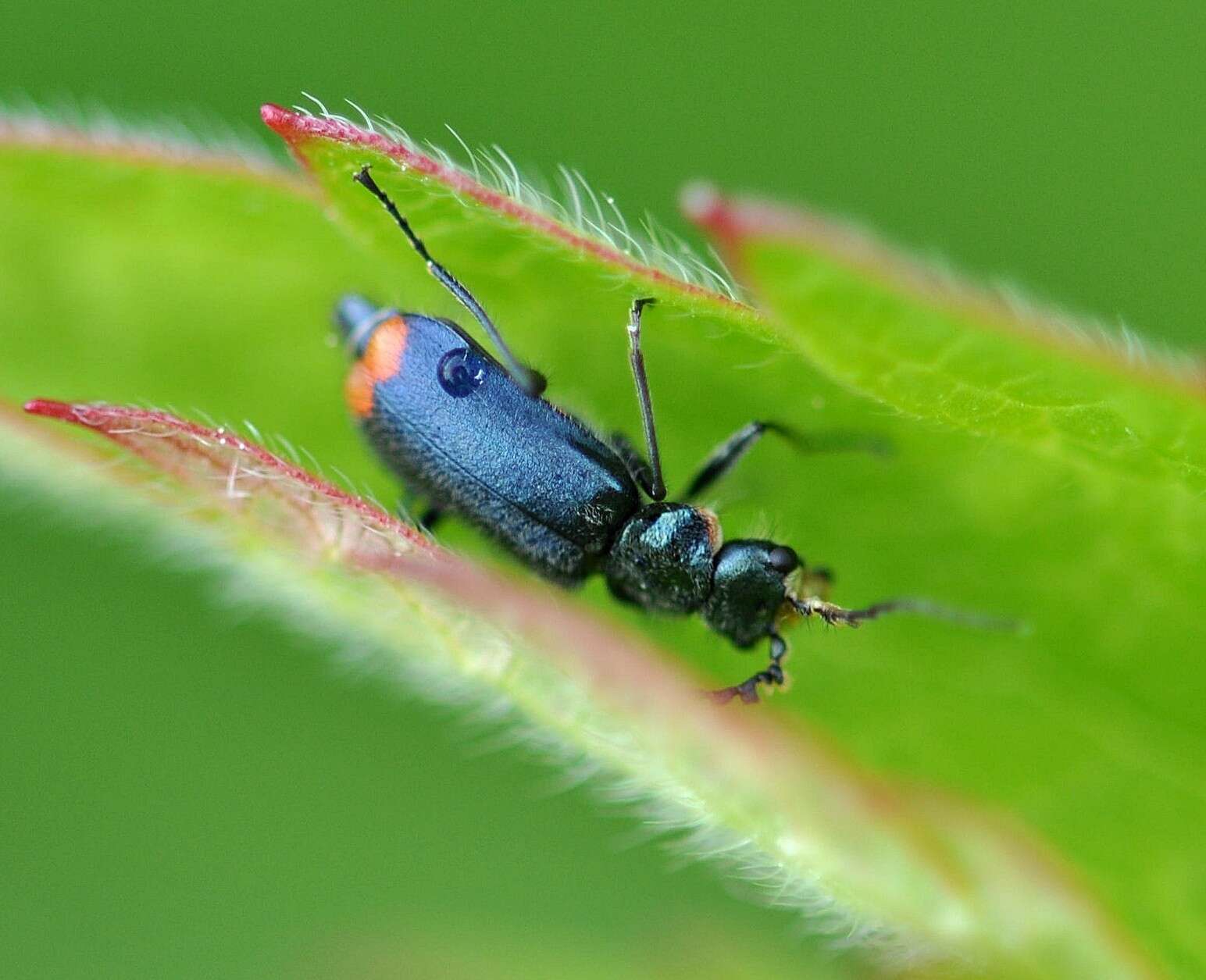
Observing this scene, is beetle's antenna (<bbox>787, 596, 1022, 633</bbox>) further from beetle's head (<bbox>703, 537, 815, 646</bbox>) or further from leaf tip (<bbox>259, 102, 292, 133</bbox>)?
leaf tip (<bbox>259, 102, 292, 133</bbox>)

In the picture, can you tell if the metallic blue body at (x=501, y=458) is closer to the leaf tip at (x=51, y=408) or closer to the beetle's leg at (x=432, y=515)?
the beetle's leg at (x=432, y=515)

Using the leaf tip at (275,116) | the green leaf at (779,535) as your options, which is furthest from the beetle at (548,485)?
the leaf tip at (275,116)

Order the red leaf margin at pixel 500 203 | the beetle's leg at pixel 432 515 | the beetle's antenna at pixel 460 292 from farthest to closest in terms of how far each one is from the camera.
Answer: the beetle's leg at pixel 432 515 → the beetle's antenna at pixel 460 292 → the red leaf margin at pixel 500 203

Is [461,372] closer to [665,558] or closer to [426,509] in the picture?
[426,509]

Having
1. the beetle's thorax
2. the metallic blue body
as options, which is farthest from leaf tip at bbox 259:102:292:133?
the beetle's thorax

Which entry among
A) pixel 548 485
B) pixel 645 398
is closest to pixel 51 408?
pixel 645 398

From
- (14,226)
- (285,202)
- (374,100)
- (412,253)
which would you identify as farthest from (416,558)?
(374,100)

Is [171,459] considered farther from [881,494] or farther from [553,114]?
[553,114]
